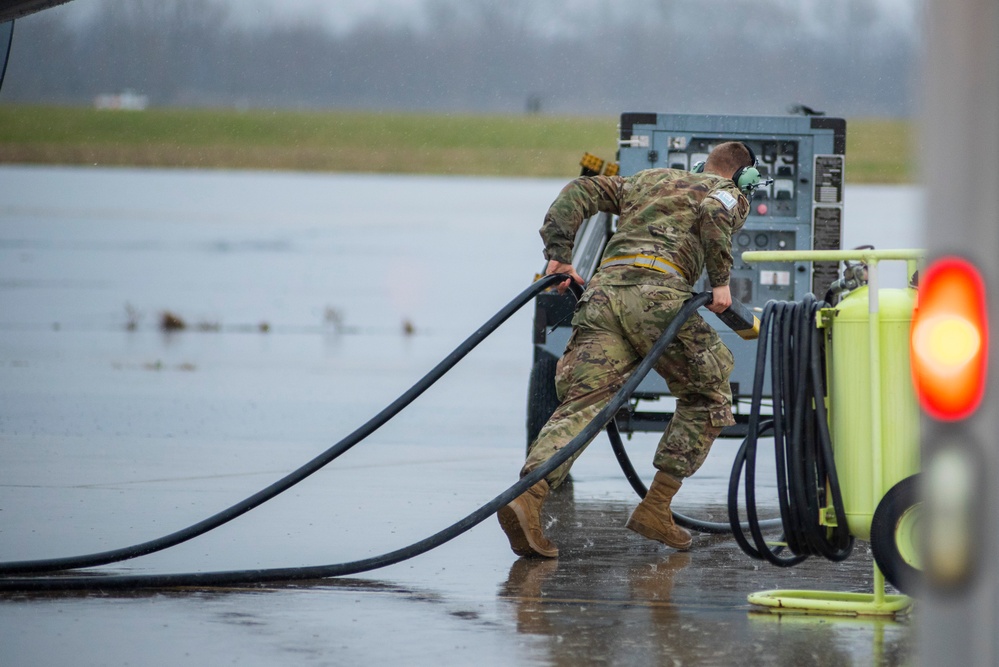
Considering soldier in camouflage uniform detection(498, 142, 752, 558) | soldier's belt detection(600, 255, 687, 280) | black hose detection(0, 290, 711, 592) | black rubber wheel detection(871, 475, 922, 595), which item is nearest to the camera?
black rubber wheel detection(871, 475, 922, 595)

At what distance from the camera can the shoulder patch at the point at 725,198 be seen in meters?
6.14

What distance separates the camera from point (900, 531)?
4988 millimetres

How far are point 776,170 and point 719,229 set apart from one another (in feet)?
11.6

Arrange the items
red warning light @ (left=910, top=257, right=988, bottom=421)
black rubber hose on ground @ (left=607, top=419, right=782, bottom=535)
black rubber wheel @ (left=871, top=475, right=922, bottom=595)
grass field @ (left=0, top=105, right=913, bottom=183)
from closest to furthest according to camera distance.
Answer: red warning light @ (left=910, top=257, right=988, bottom=421)
black rubber wheel @ (left=871, top=475, right=922, bottom=595)
black rubber hose on ground @ (left=607, top=419, right=782, bottom=535)
grass field @ (left=0, top=105, right=913, bottom=183)

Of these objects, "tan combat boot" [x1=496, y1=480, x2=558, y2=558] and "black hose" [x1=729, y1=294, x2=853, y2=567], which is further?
"tan combat boot" [x1=496, y1=480, x2=558, y2=558]

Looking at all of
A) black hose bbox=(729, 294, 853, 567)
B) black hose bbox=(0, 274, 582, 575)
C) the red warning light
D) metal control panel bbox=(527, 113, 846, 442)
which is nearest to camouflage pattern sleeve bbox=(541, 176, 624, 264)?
black hose bbox=(0, 274, 582, 575)

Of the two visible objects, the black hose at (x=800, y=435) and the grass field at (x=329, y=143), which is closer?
the black hose at (x=800, y=435)

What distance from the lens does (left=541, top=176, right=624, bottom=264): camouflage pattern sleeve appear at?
20.4 feet

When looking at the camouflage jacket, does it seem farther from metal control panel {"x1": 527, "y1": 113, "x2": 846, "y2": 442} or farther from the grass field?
the grass field

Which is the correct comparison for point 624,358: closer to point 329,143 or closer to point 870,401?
point 870,401

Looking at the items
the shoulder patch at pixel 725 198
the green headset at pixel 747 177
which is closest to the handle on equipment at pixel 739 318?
the shoulder patch at pixel 725 198

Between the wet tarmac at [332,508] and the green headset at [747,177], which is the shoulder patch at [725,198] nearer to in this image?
the green headset at [747,177]

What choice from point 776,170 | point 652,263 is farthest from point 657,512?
point 776,170

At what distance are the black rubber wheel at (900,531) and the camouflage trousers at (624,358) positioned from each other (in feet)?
4.63
